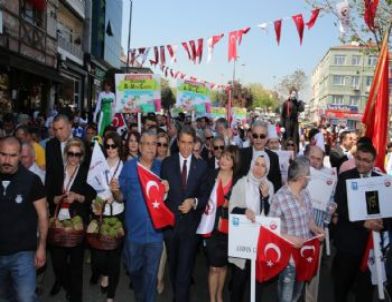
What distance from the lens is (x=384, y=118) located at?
5426 millimetres

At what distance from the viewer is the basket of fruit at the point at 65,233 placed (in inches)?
187

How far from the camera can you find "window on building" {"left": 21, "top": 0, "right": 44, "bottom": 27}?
20.3 metres

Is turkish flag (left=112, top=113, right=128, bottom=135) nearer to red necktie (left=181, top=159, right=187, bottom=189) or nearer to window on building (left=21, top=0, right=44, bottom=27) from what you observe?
red necktie (left=181, top=159, right=187, bottom=189)

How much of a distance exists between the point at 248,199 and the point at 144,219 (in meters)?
1.07

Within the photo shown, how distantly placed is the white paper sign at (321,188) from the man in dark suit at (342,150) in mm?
2060

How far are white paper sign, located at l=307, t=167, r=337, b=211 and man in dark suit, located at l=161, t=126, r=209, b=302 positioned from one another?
1.25 m

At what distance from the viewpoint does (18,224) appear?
155 inches

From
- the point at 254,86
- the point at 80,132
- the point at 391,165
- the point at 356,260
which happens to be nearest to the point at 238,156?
the point at 356,260

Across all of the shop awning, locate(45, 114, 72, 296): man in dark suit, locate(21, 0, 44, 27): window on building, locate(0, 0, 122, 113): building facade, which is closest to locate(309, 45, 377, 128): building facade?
locate(0, 0, 122, 113): building facade

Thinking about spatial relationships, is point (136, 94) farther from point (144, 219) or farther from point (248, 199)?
point (248, 199)

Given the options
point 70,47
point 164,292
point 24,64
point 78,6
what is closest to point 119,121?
point 164,292

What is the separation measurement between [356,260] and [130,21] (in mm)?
29802

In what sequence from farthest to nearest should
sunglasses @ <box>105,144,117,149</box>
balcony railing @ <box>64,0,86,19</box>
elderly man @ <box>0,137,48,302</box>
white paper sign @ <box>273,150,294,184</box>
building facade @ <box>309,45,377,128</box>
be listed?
building facade @ <box>309,45,377,128</box>, balcony railing @ <box>64,0,86,19</box>, white paper sign @ <box>273,150,294,184</box>, sunglasses @ <box>105,144,117,149</box>, elderly man @ <box>0,137,48,302</box>

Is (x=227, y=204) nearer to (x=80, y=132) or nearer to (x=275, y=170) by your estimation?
(x=275, y=170)
